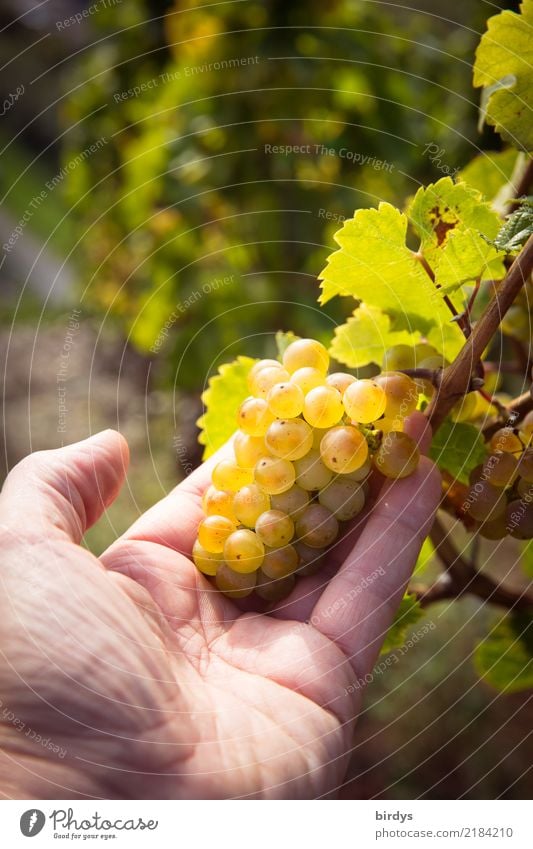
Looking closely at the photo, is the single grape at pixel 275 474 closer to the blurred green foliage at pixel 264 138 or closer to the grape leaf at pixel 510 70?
the grape leaf at pixel 510 70

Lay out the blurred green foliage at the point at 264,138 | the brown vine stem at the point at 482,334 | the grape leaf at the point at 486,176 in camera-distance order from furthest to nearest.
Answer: the blurred green foliage at the point at 264,138 → the grape leaf at the point at 486,176 → the brown vine stem at the point at 482,334

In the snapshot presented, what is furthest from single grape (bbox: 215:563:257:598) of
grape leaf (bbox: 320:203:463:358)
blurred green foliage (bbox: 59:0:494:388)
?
blurred green foliage (bbox: 59:0:494:388)

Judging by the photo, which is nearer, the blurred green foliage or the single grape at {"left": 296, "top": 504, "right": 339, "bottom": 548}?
the single grape at {"left": 296, "top": 504, "right": 339, "bottom": 548}

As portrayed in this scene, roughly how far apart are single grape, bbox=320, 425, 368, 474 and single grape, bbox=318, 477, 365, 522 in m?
0.02

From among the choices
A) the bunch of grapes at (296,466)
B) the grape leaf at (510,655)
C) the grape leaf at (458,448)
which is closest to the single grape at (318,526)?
the bunch of grapes at (296,466)

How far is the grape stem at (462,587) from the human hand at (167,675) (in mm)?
152

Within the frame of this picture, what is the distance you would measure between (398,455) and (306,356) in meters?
0.11

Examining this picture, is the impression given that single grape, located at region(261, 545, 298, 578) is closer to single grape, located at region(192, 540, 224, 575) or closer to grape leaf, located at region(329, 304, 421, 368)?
single grape, located at region(192, 540, 224, 575)

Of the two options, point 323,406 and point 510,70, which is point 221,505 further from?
point 510,70

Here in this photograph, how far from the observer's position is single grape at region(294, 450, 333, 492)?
1.85 ft

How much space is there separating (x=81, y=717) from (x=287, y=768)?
152 mm

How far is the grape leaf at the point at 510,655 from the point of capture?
0.72 metres

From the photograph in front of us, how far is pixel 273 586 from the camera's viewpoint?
Answer: 0.59 m

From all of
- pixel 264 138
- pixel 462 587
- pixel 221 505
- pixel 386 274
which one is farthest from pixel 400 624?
pixel 264 138
